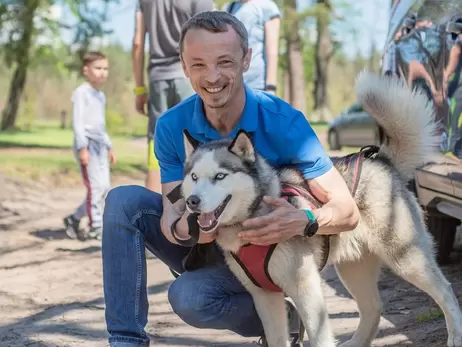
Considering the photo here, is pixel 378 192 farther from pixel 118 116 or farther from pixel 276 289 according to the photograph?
pixel 118 116

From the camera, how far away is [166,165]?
3387 mm

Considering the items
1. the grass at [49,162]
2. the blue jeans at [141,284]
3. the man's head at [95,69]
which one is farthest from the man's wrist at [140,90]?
the grass at [49,162]

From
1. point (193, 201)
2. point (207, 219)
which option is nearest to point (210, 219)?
point (207, 219)

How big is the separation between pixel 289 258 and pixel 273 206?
0.75 ft

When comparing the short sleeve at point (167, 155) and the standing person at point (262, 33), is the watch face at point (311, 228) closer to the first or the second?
the short sleeve at point (167, 155)

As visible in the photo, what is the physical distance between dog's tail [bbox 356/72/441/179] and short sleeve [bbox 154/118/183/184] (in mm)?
942

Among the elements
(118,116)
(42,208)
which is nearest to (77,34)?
(118,116)

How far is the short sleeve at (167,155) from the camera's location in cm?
334

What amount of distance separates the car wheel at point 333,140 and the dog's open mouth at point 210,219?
1501 cm

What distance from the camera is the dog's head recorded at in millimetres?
2932

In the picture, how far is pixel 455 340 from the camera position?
10.8ft

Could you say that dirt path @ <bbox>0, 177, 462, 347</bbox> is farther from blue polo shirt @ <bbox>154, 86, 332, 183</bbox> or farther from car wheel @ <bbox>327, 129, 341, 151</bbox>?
car wheel @ <bbox>327, 129, 341, 151</bbox>

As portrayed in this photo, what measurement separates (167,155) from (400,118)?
1122 millimetres

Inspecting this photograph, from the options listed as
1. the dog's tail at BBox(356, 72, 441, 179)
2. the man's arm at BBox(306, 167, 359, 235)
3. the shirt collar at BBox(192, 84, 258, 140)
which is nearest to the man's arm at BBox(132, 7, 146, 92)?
the dog's tail at BBox(356, 72, 441, 179)
